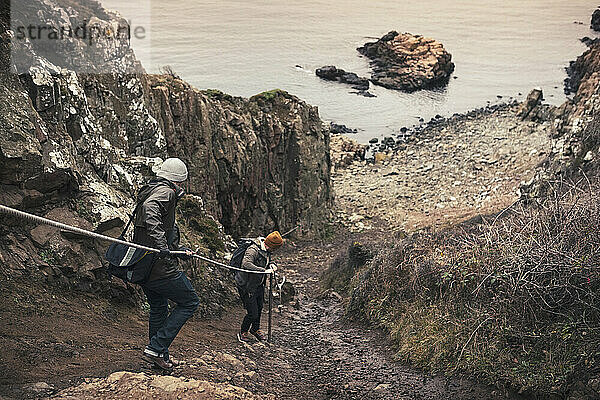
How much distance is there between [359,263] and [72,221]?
7764mm

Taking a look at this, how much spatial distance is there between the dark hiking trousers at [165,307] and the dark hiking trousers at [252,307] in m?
2.17

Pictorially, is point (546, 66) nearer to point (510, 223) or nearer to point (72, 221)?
point (510, 223)

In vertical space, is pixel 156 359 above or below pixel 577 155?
below

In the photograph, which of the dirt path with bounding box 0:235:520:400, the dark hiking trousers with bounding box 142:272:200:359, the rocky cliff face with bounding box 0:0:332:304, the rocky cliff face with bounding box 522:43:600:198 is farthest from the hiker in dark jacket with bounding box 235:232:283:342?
the rocky cliff face with bounding box 522:43:600:198

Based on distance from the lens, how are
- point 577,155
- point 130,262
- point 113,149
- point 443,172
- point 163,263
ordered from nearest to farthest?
1. point 130,262
2. point 163,263
3. point 113,149
4. point 577,155
5. point 443,172

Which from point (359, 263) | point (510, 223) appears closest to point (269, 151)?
point (359, 263)

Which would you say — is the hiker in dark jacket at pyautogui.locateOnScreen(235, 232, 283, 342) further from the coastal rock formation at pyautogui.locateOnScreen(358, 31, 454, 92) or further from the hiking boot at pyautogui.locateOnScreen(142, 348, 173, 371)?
the coastal rock formation at pyautogui.locateOnScreen(358, 31, 454, 92)

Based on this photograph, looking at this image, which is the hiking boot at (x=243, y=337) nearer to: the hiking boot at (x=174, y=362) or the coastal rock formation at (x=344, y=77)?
the hiking boot at (x=174, y=362)

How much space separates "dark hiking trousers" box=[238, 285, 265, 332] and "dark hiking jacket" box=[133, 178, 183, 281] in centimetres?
254

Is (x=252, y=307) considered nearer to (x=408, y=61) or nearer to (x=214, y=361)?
(x=214, y=361)

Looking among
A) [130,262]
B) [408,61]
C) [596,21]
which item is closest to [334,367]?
[130,262]

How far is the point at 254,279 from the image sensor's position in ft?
26.6

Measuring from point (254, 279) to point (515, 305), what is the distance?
3371 millimetres

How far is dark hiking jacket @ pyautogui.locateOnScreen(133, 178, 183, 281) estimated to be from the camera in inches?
220
